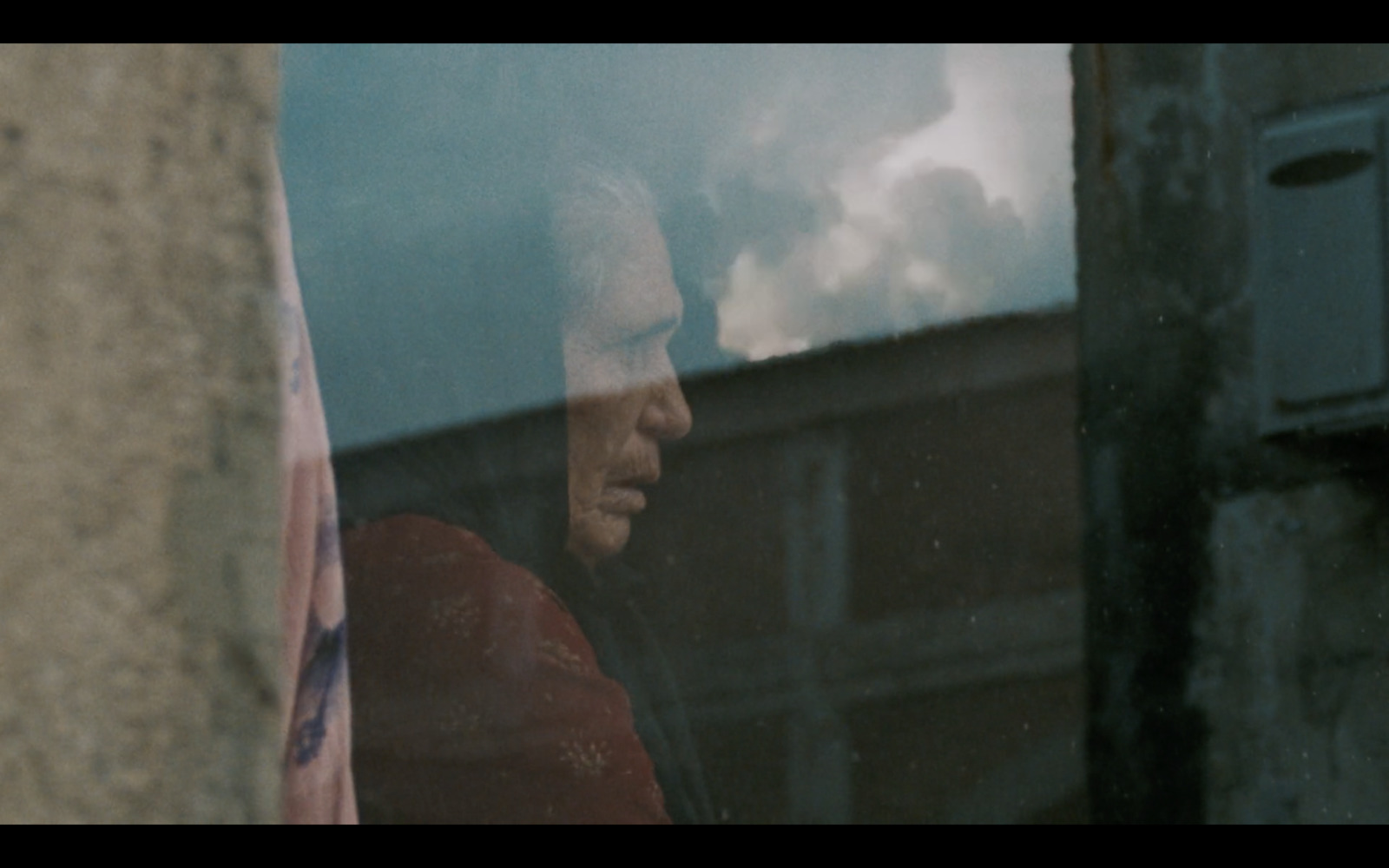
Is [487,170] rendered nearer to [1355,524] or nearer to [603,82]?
[603,82]

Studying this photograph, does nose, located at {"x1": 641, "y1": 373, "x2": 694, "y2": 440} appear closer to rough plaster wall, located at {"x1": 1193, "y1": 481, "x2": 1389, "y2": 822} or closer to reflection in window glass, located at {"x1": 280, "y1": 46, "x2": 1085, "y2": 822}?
reflection in window glass, located at {"x1": 280, "y1": 46, "x2": 1085, "y2": 822}

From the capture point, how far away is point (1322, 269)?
1.93 metres

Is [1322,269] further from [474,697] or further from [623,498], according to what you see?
[474,697]

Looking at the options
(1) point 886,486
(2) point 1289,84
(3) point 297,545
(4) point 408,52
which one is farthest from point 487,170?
(2) point 1289,84

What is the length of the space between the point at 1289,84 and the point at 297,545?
1462 mm

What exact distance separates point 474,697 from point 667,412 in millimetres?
439

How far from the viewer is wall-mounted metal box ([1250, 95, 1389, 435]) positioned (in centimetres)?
190

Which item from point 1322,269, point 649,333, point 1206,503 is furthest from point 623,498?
point 1322,269

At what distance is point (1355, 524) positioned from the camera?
1.98m

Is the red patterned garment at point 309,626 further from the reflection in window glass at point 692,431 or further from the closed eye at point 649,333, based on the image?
the closed eye at point 649,333

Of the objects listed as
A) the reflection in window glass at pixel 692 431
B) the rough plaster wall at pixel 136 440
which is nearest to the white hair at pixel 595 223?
the reflection in window glass at pixel 692 431

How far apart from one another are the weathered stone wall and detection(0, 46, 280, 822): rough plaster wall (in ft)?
4.76

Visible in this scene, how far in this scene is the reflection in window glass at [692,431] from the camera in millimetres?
1588
